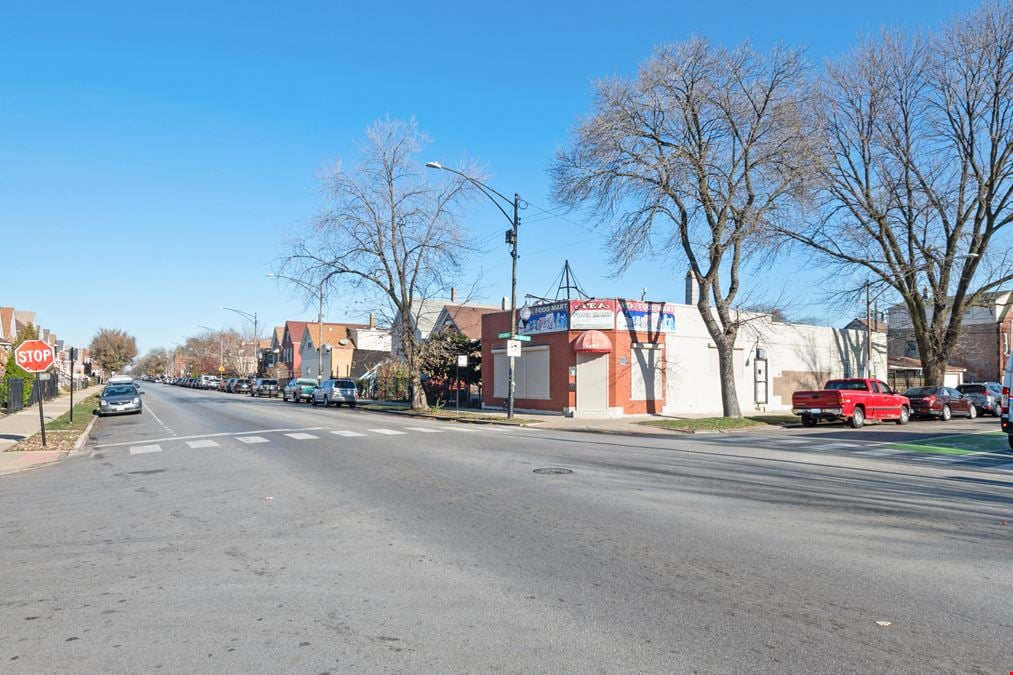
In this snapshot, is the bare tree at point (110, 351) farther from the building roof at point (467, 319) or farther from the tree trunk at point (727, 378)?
the tree trunk at point (727, 378)

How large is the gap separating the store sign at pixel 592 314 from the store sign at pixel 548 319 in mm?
355

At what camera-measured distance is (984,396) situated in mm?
34125

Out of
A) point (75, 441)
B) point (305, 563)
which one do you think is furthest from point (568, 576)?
point (75, 441)

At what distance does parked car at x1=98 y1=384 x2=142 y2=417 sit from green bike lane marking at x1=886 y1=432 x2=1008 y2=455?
31.8 m

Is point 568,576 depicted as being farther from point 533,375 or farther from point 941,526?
point 533,375

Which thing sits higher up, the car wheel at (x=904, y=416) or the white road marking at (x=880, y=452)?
the car wheel at (x=904, y=416)

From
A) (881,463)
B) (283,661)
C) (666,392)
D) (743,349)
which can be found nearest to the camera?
(283,661)

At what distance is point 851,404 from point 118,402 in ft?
104

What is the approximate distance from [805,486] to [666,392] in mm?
20548

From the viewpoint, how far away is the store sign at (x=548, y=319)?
3019cm

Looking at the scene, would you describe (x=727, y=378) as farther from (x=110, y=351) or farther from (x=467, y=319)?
(x=110, y=351)

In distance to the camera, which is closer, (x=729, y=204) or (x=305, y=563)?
(x=305, y=563)

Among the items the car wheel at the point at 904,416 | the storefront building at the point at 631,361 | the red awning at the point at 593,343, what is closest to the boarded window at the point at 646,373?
the storefront building at the point at 631,361

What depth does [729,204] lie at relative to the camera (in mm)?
26266
